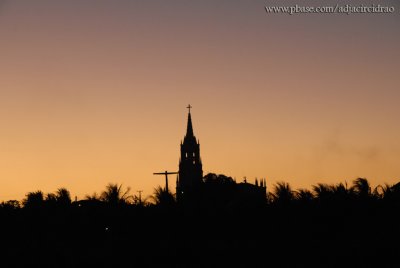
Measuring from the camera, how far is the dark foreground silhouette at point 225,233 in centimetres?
2545

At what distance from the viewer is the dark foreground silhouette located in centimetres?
2545

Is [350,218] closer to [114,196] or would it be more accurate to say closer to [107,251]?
[107,251]

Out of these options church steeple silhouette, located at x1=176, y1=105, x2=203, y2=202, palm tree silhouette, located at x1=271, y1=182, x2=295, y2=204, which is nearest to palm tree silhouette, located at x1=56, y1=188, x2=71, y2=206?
palm tree silhouette, located at x1=271, y1=182, x2=295, y2=204

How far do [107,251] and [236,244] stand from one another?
594 centimetres

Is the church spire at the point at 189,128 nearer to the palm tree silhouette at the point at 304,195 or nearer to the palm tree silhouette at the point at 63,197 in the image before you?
the palm tree silhouette at the point at 63,197

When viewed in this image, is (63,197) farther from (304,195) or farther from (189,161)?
(189,161)

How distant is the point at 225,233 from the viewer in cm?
2997

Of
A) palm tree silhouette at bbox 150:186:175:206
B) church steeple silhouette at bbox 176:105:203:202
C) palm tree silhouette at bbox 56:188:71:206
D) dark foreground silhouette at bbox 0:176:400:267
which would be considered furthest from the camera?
church steeple silhouette at bbox 176:105:203:202

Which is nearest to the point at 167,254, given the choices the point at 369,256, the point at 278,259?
the point at 278,259

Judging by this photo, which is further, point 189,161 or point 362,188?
point 189,161

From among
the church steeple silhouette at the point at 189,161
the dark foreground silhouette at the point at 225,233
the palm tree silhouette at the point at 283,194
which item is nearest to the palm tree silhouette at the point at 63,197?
the dark foreground silhouette at the point at 225,233

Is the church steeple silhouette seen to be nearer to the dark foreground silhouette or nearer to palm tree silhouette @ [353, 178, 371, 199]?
the dark foreground silhouette

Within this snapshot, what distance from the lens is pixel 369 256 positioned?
23.9 metres

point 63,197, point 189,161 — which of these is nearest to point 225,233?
point 63,197
